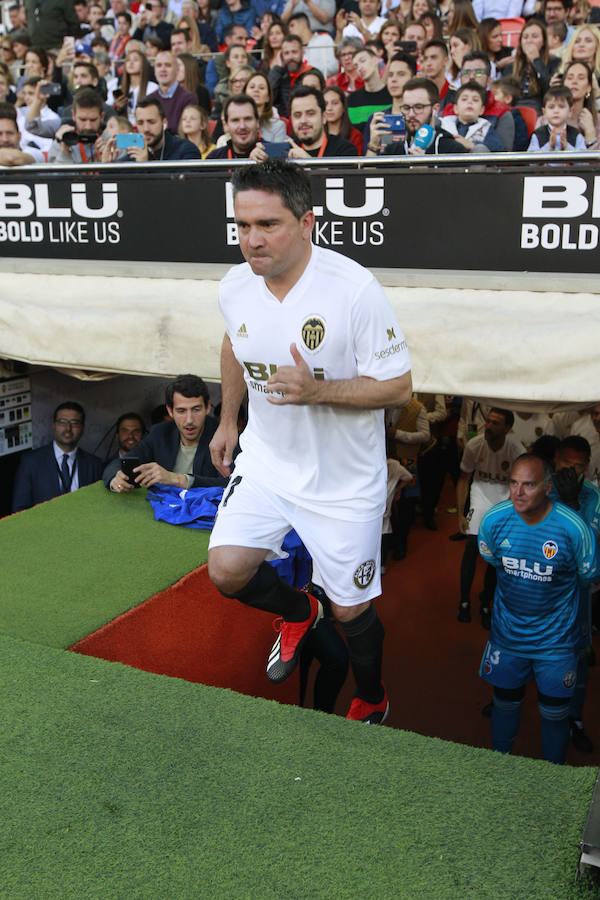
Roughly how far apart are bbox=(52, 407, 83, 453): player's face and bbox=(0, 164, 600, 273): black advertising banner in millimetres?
1349

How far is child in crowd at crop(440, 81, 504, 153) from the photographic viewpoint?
6133 mm

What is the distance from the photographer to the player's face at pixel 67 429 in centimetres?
668

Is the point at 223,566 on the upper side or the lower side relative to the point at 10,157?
lower

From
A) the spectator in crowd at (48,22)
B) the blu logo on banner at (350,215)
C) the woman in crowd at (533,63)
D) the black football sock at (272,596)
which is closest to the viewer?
the black football sock at (272,596)

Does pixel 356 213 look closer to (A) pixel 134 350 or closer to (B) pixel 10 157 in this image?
(A) pixel 134 350

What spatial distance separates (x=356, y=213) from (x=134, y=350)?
60.2 inches

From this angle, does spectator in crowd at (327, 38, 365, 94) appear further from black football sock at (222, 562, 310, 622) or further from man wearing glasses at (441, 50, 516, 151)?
black football sock at (222, 562, 310, 622)

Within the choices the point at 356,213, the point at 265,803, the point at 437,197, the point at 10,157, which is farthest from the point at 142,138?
the point at 265,803

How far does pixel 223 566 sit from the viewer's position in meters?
3.10

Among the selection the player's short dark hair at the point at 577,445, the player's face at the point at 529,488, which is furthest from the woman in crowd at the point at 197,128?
the player's face at the point at 529,488

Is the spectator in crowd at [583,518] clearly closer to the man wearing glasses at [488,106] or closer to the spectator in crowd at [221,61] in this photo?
the man wearing glasses at [488,106]

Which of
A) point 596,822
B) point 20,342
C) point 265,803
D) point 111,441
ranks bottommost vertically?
point 111,441

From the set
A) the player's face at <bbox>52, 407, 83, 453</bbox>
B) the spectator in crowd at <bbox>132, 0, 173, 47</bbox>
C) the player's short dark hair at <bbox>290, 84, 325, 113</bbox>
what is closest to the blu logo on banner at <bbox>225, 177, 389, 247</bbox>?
the player's short dark hair at <bbox>290, 84, 325, 113</bbox>

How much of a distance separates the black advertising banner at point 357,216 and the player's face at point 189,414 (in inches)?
33.2
